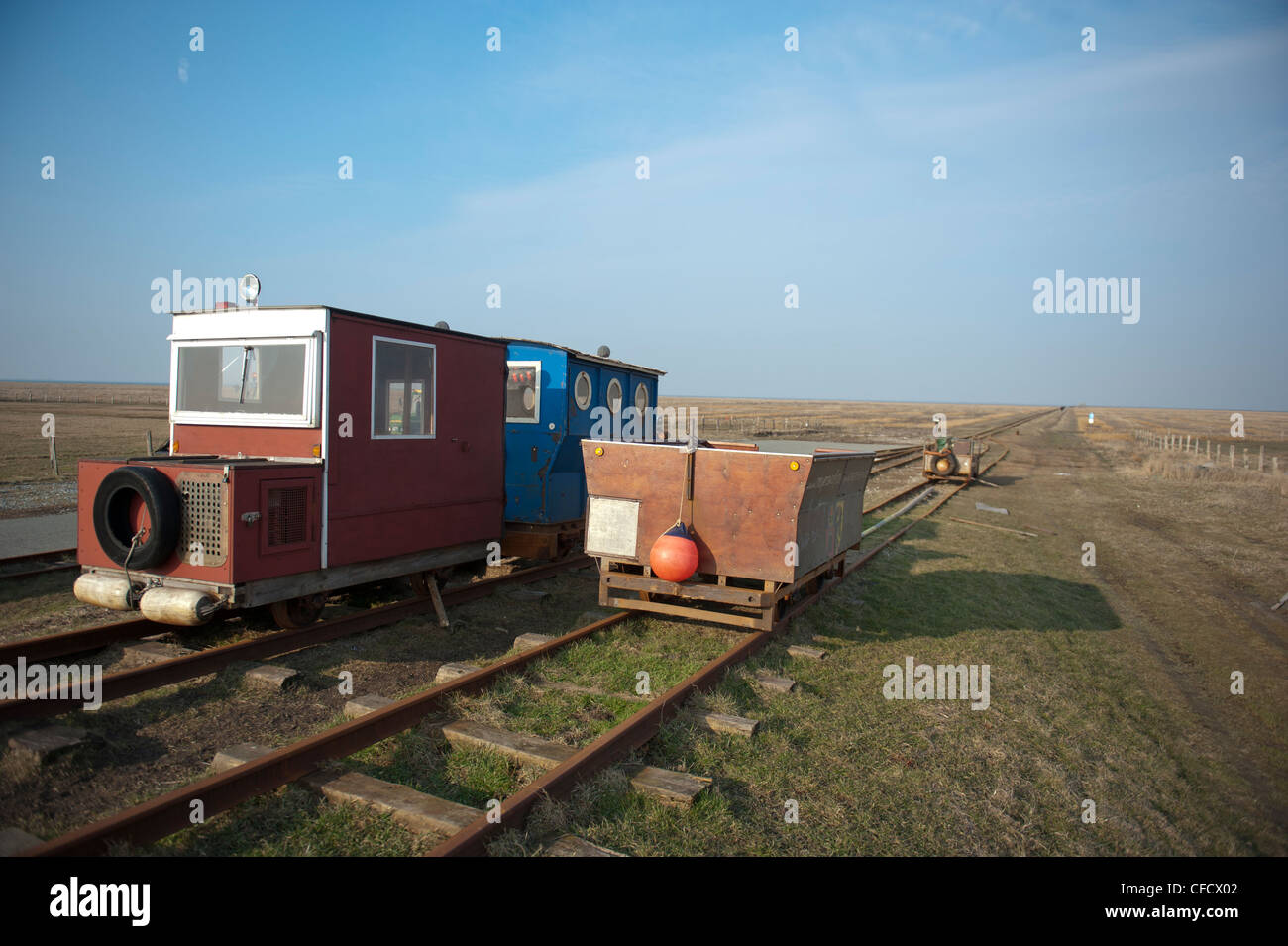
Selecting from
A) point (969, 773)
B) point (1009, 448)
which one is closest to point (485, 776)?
point (969, 773)

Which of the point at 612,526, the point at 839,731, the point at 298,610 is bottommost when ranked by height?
the point at 839,731

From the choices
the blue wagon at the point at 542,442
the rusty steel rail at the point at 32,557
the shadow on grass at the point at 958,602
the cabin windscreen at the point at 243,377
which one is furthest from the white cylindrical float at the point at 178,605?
the shadow on grass at the point at 958,602

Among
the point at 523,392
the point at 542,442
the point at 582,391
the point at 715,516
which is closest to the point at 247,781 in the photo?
the point at 715,516

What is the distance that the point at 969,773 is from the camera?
4.82m

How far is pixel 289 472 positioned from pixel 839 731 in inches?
194

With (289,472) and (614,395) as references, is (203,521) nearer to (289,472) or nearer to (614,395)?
(289,472)

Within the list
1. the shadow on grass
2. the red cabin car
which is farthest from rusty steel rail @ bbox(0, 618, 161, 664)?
the shadow on grass

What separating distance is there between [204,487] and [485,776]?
350cm

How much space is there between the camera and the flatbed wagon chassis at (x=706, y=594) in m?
6.71

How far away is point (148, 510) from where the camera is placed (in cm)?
599

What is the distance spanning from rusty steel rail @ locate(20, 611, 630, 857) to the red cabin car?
2007 mm

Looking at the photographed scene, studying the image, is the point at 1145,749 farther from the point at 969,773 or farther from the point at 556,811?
the point at 556,811

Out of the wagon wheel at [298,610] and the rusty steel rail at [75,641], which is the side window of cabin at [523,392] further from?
the rusty steel rail at [75,641]

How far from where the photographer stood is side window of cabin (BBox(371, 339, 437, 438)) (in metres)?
7.09
